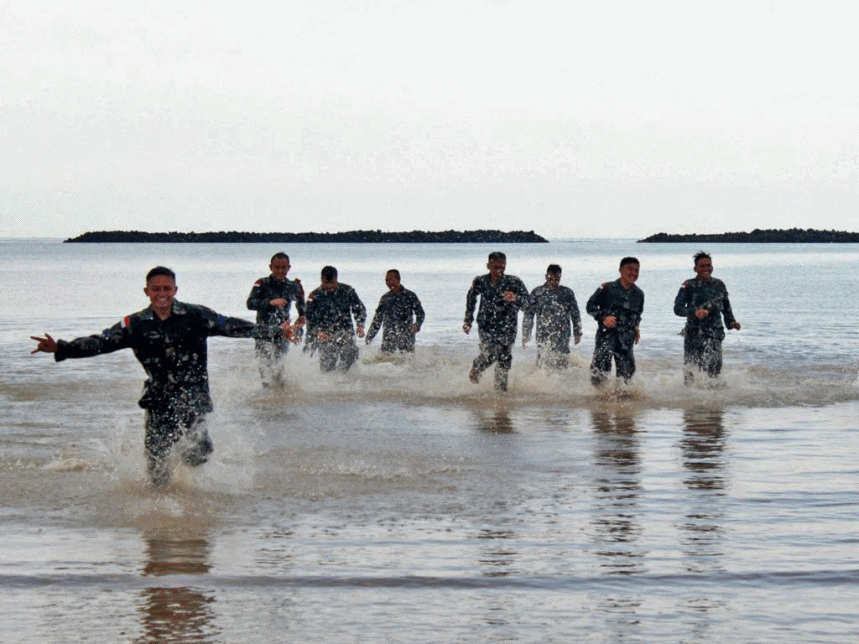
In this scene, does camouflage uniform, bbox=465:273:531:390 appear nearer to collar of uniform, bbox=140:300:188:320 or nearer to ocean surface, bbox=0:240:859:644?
ocean surface, bbox=0:240:859:644

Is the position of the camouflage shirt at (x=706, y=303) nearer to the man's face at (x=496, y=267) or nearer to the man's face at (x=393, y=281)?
the man's face at (x=496, y=267)

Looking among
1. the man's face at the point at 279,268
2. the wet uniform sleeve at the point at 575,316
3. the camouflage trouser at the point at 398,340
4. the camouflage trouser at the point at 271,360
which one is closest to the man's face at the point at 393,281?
the camouflage trouser at the point at 398,340

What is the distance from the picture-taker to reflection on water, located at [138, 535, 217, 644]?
249 inches

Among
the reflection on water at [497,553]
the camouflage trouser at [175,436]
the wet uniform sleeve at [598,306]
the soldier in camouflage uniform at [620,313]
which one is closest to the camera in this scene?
the reflection on water at [497,553]

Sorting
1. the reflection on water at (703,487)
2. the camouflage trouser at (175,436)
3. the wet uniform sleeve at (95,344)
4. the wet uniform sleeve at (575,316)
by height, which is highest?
the wet uniform sleeve at (95,344)

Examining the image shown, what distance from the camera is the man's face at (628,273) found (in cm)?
1561

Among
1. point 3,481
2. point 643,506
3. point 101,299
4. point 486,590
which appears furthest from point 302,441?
point 101,299

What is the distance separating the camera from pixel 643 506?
9.38 m

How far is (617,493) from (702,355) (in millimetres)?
7579

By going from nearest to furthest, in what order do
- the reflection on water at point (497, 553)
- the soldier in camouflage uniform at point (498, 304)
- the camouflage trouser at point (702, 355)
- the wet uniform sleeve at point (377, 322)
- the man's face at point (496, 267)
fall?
the reflection on water at point (497, 553)
the man's face at point (496, 267)
the soldier in camouflage uniform at point (498, 304)
the camouflage trouser at point (702, 355)
the wet uniform sleeve at point (377, 322)

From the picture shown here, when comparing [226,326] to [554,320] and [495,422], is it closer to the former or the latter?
[495,422]

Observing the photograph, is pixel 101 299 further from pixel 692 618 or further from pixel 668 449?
pixel 692 618

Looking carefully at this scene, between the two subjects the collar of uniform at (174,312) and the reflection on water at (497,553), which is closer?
the reflection on water at (497,553)

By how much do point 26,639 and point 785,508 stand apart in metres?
5.17
